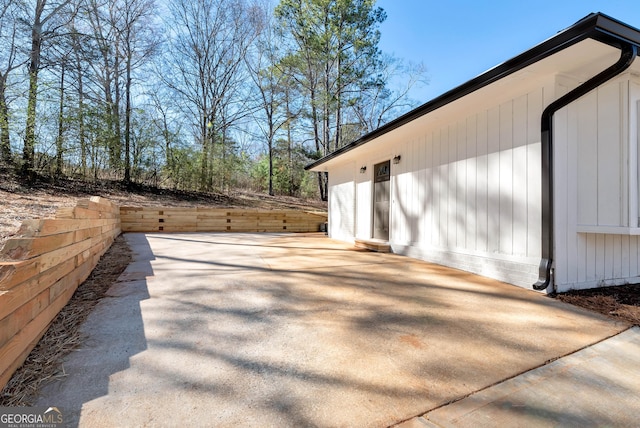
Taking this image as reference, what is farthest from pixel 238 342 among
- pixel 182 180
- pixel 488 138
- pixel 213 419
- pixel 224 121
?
pixel 224 121

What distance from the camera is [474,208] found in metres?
3.73

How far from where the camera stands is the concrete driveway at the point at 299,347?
1.17 metres

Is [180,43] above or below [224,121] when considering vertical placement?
above

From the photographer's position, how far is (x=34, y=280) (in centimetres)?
157

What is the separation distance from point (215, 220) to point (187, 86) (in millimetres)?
6797

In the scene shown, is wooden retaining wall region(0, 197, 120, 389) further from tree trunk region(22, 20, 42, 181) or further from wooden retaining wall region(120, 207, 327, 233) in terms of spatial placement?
tree trunk region(22, 20, 42, 181)

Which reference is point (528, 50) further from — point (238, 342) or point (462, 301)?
point (238, 342)

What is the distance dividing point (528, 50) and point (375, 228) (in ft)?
13.7

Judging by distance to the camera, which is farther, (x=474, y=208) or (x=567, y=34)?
(x=474, y=208)

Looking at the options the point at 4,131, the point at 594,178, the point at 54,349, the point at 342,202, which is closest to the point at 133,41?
the point at 4,131

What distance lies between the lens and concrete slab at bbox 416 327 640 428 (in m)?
1.11

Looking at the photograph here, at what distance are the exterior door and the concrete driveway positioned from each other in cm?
278

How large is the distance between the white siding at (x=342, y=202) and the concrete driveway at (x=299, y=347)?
4.05m

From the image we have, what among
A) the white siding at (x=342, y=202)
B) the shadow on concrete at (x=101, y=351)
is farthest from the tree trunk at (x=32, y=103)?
the white siding at (x=342, y=202)
